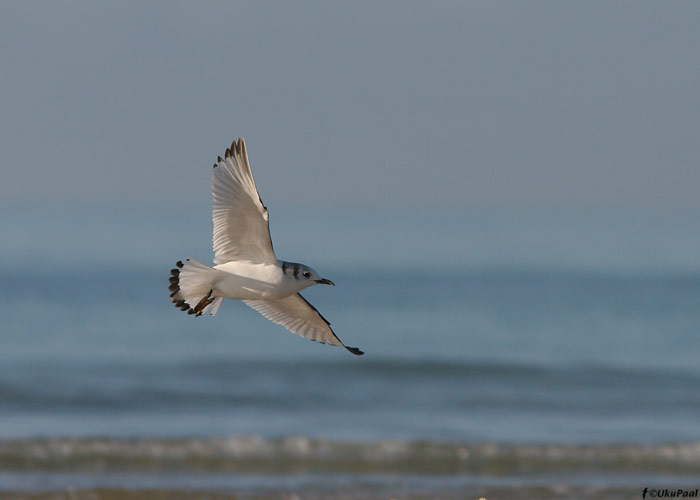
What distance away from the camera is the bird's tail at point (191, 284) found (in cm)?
673

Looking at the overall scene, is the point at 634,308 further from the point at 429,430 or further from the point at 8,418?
the point at 8,418

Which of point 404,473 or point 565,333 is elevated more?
point 565,333

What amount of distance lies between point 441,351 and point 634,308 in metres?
10.8

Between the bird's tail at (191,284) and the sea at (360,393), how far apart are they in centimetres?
346

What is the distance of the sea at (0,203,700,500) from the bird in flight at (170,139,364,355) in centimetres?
354

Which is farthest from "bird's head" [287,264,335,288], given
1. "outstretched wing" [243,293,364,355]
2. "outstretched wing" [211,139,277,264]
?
"outstretched wing" [243,293,364,355]

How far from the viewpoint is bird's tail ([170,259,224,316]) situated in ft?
22.1

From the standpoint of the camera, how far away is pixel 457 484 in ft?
35.5

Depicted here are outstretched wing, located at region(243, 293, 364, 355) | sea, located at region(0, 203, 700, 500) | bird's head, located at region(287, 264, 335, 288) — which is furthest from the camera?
sea, located at region(0, 203, 700, 500)

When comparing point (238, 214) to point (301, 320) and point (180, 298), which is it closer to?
point (180, 298)

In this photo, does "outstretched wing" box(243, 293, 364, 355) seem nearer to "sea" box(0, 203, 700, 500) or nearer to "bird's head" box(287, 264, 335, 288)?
"bird's head" box(287, 264, 335, 288)

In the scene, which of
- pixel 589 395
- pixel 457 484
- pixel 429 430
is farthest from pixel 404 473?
pixel 589 395

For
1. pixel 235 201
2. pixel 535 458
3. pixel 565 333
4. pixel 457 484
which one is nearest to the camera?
pixel 235 201

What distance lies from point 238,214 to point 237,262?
0.36 metres
